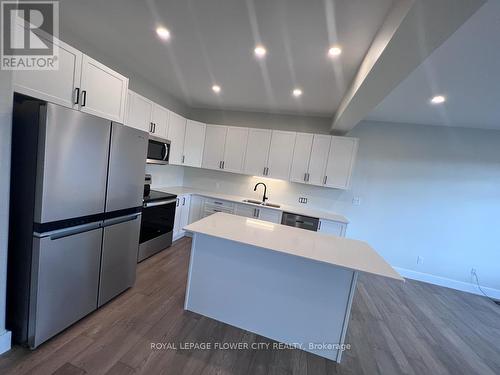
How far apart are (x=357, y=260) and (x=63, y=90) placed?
9.20 feet

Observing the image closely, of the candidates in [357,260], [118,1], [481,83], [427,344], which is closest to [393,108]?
[481,83]

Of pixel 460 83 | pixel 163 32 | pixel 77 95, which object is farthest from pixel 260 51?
pixel 460 83

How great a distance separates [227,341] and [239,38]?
8.97ft

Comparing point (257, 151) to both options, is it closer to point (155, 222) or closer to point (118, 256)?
point (155, 222)

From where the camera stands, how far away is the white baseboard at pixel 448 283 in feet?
12.0

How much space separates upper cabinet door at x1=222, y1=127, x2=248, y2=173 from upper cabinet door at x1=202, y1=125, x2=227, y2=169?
105 millimetres

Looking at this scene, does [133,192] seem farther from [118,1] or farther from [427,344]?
[427,344]

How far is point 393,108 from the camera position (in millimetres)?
3227

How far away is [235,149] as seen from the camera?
440 cm

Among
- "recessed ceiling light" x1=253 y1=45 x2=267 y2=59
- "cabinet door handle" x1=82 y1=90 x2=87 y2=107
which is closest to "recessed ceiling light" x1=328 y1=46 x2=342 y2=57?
"recessed ceiling light" x1=253 y1=45 x2=267 y2=59

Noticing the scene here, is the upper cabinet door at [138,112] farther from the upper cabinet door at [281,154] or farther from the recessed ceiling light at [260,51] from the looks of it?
the upper cabinet door at [281,154]

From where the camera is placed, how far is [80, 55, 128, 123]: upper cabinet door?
204cm

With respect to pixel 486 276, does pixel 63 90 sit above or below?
above

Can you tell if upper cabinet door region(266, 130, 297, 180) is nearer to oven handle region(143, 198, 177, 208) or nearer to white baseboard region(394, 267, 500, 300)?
oven handle region(143, 198, 177, 208)
